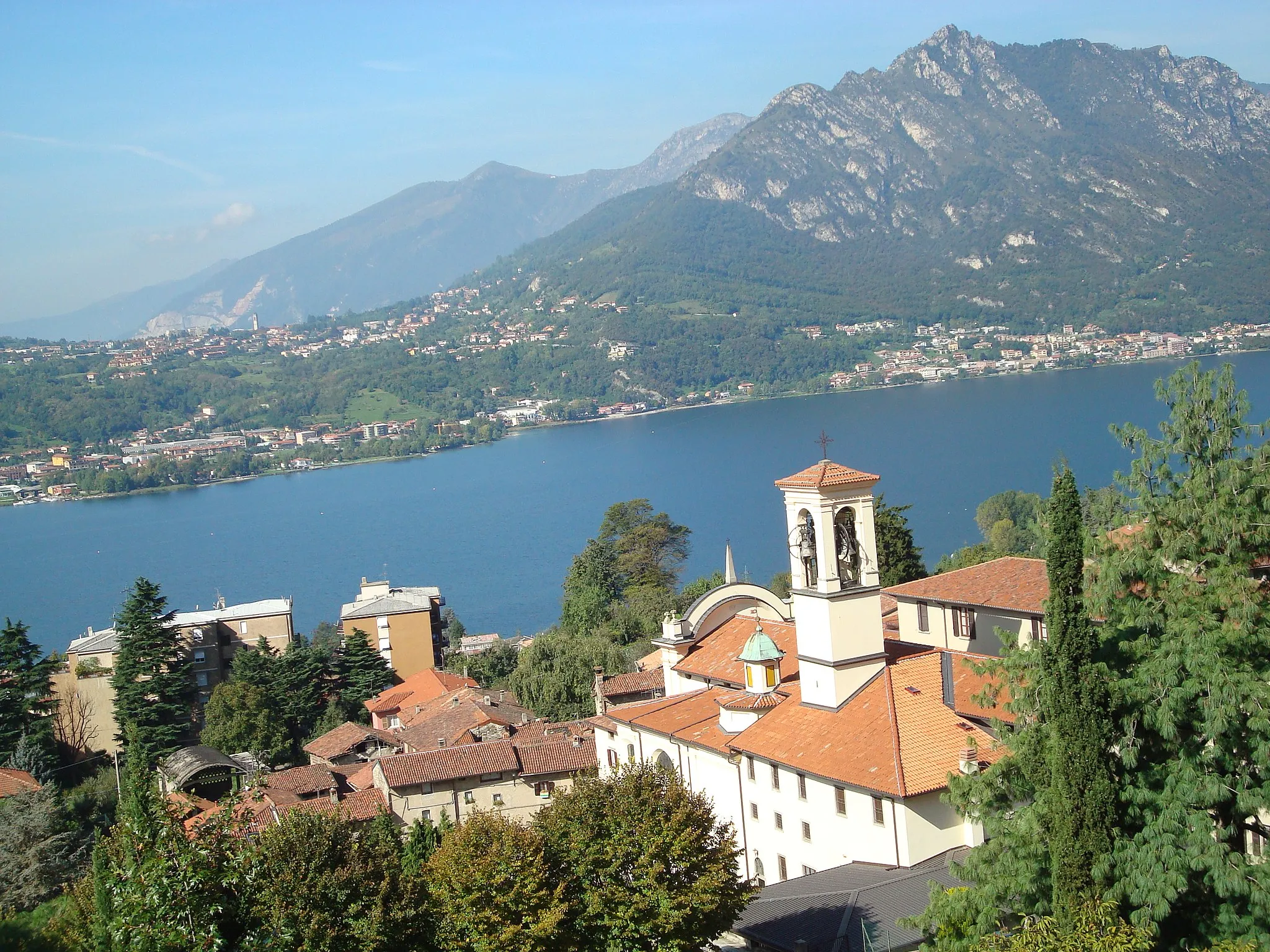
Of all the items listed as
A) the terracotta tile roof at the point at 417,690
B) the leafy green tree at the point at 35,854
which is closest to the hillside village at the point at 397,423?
the terracotta tile roof at the point at 417,690

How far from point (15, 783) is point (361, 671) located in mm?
11267

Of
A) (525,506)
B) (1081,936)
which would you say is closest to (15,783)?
(1081,936)

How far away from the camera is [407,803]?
21438 mm

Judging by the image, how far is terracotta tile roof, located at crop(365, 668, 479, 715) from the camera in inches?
1282

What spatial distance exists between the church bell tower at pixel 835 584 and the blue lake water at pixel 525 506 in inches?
1619

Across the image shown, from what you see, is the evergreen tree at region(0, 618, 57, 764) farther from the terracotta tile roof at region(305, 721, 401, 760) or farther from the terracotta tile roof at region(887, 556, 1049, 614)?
the terracotta tile roof at region(887, 556, 1049, 614)

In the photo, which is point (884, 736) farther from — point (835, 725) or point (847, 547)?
point (847, 547)

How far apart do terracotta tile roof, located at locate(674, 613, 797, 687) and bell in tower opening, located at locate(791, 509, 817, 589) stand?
255 centimetres

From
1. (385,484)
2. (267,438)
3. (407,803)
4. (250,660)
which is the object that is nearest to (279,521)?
(385,484)

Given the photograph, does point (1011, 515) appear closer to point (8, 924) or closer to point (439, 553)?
point (439, 553)

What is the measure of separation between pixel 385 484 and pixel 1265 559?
119523 mm

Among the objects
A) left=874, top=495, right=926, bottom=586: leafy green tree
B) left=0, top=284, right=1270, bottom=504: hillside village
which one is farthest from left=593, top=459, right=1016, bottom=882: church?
left=0, top=284, right=1270, bottom=504: hillside village

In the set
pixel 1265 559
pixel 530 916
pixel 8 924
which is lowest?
pixel 8 924

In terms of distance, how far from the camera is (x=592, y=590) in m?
43.6
